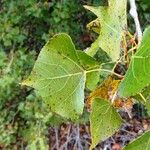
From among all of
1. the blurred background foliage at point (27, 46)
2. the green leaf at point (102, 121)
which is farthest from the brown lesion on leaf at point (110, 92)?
the blurred background foliage at point (27, 46)

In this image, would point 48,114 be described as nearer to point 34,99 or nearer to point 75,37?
point 34,99

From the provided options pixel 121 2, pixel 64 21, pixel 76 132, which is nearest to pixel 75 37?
pixel 64 21

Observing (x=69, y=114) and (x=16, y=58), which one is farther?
(x=16, y=58)

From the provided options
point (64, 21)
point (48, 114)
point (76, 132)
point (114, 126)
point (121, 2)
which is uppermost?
point (121, 2)

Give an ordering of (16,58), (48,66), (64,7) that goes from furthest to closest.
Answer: (16,58) < (64,7) < (48,66)

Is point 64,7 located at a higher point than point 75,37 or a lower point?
higher

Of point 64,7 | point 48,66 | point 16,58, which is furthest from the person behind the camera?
point 16,58

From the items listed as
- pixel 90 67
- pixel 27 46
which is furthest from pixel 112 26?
pixel 27 46

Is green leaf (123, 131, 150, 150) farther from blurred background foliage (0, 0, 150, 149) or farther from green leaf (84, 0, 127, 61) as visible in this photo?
blurred background foliage (0, 0, 150, 149)

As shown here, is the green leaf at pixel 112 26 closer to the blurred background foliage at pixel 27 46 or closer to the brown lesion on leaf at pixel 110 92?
the brown lesion on leaf at pixel 110 92
